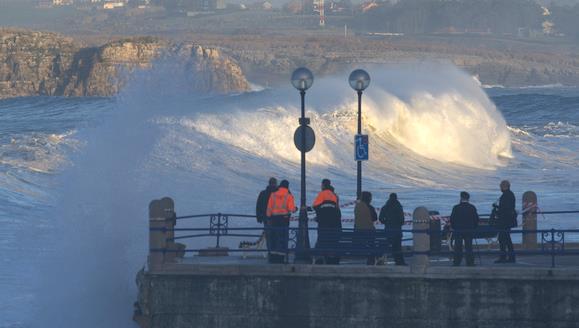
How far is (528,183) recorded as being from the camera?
134 ft

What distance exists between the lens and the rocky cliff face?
96250 millimetres

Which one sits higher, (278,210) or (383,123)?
(383,123)

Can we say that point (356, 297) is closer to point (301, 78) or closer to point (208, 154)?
point (301, 78)

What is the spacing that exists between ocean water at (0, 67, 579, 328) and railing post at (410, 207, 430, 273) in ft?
13.3

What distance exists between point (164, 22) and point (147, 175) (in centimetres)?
13675

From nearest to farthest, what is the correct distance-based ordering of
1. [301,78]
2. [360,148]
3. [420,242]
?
[420,242] < [301,78] < [360,148]

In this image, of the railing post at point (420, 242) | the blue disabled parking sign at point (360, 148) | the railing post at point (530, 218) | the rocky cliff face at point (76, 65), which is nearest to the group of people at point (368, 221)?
the railing post at point (420, 242)

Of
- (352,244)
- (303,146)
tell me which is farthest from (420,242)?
(303,146)

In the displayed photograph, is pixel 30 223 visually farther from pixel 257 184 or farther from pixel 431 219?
pixel 431 219

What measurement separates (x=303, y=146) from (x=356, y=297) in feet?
8.63

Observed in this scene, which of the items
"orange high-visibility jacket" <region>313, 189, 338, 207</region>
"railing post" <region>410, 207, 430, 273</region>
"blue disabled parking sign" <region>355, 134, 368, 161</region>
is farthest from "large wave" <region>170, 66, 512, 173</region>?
"railing post" <region>410, 207, 430, 273</region>

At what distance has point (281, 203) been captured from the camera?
715 inches

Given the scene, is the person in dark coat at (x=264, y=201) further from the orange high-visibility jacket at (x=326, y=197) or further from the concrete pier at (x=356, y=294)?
the concrete pier at (x=356, y=294)

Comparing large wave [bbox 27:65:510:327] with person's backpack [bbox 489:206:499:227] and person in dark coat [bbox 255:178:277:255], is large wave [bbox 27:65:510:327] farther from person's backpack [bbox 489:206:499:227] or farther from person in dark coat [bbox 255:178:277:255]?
person's backpack [bbox 489:206:499:227]
